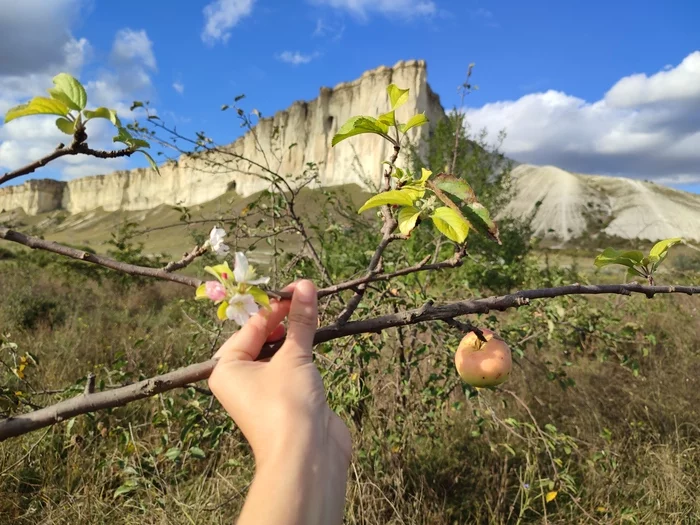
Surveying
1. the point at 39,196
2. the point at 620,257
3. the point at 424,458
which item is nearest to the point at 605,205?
the point at 424,458

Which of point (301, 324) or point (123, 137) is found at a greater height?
point (123, 137)

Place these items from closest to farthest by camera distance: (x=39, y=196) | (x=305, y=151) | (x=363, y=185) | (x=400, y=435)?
(x=400, y=435), (x=363, y=185), (x=305, y=151), (x=39, y=196)

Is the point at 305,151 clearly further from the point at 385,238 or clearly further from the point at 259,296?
the point at 259,296

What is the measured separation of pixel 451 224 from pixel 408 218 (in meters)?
0.10

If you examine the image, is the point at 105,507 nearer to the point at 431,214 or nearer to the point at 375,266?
the point at 375,266

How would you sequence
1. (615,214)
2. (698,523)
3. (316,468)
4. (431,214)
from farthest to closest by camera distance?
(615,214) < (698,523) < (431,214) < (316,468)

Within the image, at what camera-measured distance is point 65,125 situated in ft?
2.53

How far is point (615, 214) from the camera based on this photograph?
5434cm

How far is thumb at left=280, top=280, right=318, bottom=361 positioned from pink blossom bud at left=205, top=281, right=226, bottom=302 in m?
0.11

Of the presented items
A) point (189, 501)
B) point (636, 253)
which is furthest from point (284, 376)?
point (189, 501)

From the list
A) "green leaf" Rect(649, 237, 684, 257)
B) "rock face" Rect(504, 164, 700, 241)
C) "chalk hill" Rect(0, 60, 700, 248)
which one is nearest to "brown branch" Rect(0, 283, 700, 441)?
"green leaf" Rect(649, 237, 684, 257)

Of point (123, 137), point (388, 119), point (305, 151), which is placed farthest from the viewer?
point (305, 151)

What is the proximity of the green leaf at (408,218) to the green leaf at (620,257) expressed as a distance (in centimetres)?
48

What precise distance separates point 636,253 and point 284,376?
0.86 meters
